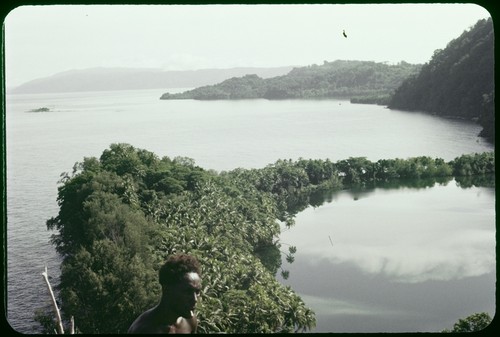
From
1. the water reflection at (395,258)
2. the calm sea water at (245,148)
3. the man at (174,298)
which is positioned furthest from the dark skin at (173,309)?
the water reflection at (395,258)

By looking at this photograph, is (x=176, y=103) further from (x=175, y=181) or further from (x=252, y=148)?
(x=175, y=181)

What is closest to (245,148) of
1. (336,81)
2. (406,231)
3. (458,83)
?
(406,231)

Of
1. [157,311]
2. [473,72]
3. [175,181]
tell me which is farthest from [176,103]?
[157,311]

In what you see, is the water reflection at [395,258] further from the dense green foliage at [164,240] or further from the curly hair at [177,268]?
the curly hair at [177,268]

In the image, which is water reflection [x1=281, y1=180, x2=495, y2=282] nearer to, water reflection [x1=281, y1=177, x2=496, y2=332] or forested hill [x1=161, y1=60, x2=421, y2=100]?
water reflection [x1=281, y1=177, x2=496, y2=332]

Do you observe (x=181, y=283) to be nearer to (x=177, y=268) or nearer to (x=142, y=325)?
(x=177, y=268)

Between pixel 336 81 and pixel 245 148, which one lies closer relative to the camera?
pixel 245 148
